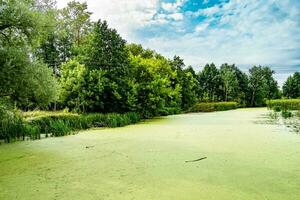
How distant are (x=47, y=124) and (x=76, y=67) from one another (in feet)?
16.3

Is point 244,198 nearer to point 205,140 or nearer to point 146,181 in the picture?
point 146,181

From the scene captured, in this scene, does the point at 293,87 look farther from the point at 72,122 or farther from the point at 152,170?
the point at 152,170

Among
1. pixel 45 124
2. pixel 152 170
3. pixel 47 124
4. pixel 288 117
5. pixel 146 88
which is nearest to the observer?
pixel 152 170

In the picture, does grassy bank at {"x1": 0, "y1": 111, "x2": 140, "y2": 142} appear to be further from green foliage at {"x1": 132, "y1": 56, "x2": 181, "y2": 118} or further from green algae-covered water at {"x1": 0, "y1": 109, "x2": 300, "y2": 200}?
green foliage at {"x1": 132, "y1": 56, "x2": 181, "y2": 118}

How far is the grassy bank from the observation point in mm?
8500

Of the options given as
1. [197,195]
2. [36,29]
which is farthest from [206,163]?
[36,29]

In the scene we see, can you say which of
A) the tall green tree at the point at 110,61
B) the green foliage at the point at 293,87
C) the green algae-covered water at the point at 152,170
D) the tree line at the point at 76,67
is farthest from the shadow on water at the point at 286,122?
the green foliage at the point at 293,87

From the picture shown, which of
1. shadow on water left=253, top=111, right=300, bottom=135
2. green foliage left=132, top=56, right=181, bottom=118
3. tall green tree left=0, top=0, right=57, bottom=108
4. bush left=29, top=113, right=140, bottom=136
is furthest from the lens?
green foliage left=132, top=56, right=181, bottom=118

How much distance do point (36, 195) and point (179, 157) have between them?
2759 mm

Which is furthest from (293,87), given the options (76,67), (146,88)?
(76,67)

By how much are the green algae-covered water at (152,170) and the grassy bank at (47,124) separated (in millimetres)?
1268

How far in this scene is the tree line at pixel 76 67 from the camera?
8.58m

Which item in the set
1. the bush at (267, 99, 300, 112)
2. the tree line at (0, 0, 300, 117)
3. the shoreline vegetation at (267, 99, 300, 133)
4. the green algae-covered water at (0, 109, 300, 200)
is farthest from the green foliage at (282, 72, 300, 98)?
the green algae-covered water at (0, 109, 300, 200)

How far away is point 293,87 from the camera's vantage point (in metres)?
45.6
